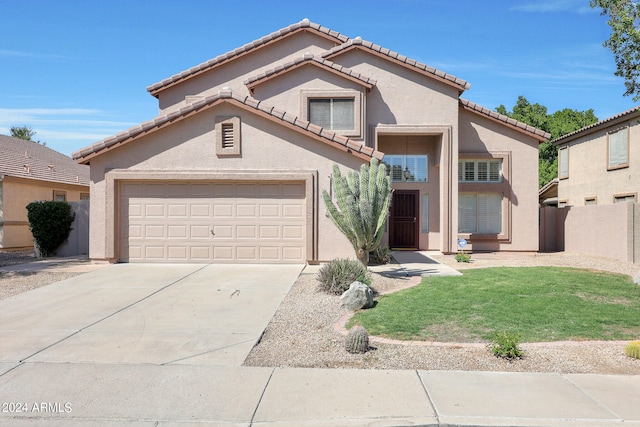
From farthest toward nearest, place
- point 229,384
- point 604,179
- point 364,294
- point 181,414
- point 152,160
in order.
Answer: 1. point 604,179
2. point 152,160
3. point 364,294
4. point 229,384
5. point 181,414

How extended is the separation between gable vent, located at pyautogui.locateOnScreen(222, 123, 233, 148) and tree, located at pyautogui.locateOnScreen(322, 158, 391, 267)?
13.9 ft

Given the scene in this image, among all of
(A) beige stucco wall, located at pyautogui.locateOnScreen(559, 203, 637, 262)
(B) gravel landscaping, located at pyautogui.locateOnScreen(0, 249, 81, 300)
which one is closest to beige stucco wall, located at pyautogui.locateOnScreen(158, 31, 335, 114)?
(B) gravel landscaping, located at pyautogui.locateOnScreen(0, 249, 81, 300)

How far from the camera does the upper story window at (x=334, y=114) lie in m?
16.4

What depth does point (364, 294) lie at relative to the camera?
341 inches

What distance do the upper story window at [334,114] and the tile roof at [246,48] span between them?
14.1 ft

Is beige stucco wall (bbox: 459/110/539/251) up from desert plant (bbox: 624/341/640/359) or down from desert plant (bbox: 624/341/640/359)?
up

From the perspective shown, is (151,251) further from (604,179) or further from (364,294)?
(604,179)

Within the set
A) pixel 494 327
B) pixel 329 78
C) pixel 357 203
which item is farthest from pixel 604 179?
pixel 494 327

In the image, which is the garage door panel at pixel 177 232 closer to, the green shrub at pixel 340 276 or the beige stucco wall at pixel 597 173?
the green shrub at pixel 340 276

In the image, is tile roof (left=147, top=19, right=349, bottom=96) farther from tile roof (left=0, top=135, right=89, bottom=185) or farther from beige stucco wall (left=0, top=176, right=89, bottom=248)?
tile roof (left=0, top=135, right=89, bottom=185)

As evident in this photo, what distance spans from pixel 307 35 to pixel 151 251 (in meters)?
11.2

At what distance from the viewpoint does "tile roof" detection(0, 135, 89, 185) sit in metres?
22.2

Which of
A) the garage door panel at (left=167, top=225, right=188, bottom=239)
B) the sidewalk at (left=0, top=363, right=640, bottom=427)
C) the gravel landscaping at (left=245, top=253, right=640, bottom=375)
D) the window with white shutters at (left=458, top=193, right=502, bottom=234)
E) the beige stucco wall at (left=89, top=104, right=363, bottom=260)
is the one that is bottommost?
the sidewalk at (left=0, top=363, right=640, bottom=427)

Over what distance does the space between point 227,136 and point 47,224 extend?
8.47m
